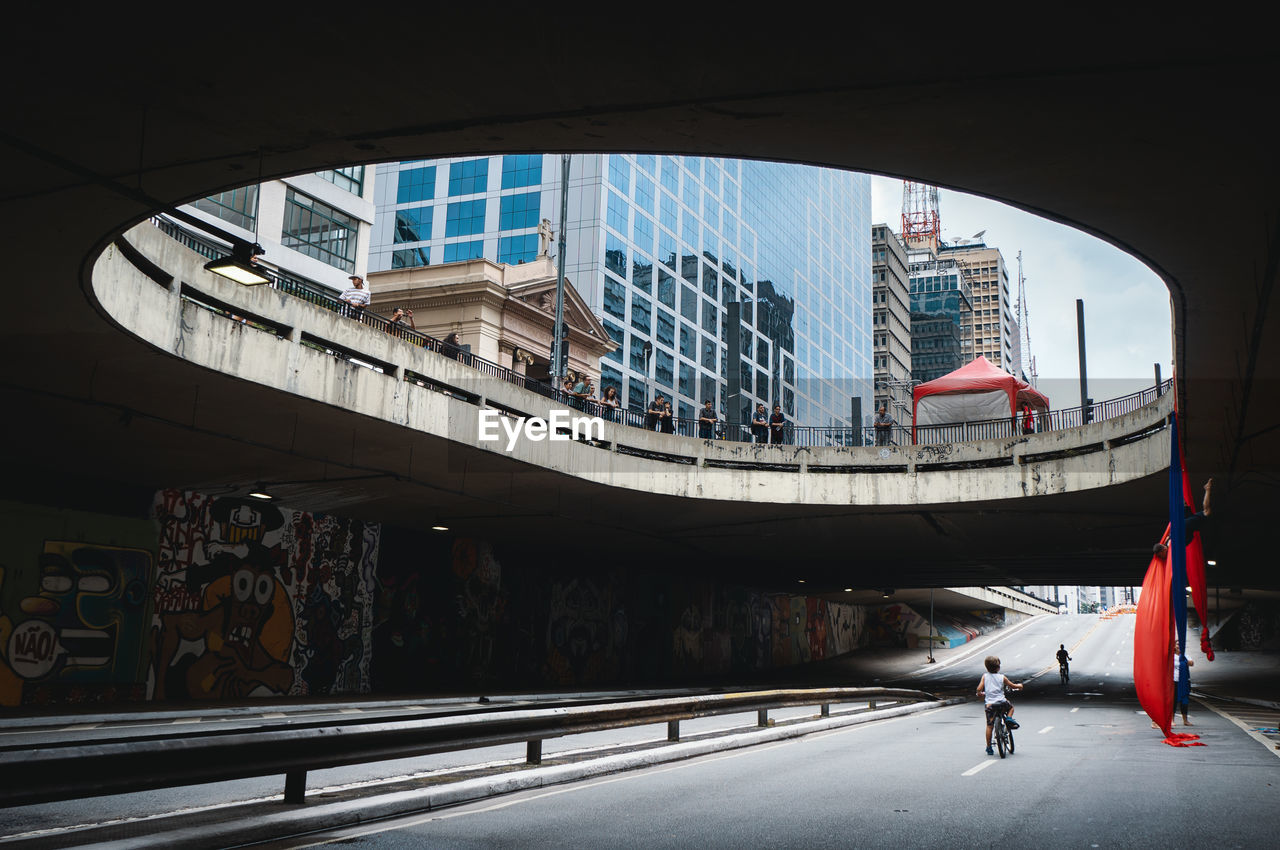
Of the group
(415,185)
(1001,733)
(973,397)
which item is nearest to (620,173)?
(415,185)

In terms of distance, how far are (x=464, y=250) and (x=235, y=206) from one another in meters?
37.6

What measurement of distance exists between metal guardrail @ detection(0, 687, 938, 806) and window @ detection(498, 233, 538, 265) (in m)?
54.6

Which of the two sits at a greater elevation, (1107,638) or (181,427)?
(181,427)

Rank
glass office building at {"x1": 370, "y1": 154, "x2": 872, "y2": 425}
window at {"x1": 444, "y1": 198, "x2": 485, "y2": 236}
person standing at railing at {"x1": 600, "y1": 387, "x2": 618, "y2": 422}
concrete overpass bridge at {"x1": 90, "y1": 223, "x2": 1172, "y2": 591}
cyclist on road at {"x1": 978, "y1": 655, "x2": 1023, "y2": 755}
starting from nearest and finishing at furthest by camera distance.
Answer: cyclist on road at {"x1": 978, "y1": 655, "x2": 1023, "y2": 755} < concrete overpass bridge at {"x1": 90, "y1": 223, "x2": 1172, "y2": 591} < person standing at railing at {"x1": 600, "y1": 387, "x2": 618, "y2": 422} < window at {"x1": 444, "y1": 198, "x2": 485, "y2": 236} < glass office building at {"x1": 370, "y1": 154, "x2": 872, "y2": 425}

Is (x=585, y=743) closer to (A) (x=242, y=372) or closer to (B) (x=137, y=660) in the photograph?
(A) (x=242, y=372)

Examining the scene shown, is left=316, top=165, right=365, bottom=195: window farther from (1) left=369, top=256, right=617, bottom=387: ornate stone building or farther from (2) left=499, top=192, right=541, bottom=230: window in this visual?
(2) left=499, top=192, right=541, bottom=230: window

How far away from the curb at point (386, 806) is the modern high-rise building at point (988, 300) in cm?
18668

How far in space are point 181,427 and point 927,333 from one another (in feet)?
496

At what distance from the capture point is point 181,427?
1775cm

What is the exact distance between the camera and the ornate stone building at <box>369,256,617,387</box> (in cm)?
4181

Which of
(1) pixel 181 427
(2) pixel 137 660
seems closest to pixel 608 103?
(1) pixel 181 427

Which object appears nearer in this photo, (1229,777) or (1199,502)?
(1229,777)

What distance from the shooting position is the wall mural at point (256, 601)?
864 inches

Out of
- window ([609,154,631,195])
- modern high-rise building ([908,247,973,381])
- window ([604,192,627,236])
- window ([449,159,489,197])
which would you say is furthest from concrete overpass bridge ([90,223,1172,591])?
modern high-rise building ([908,247,973,381])
